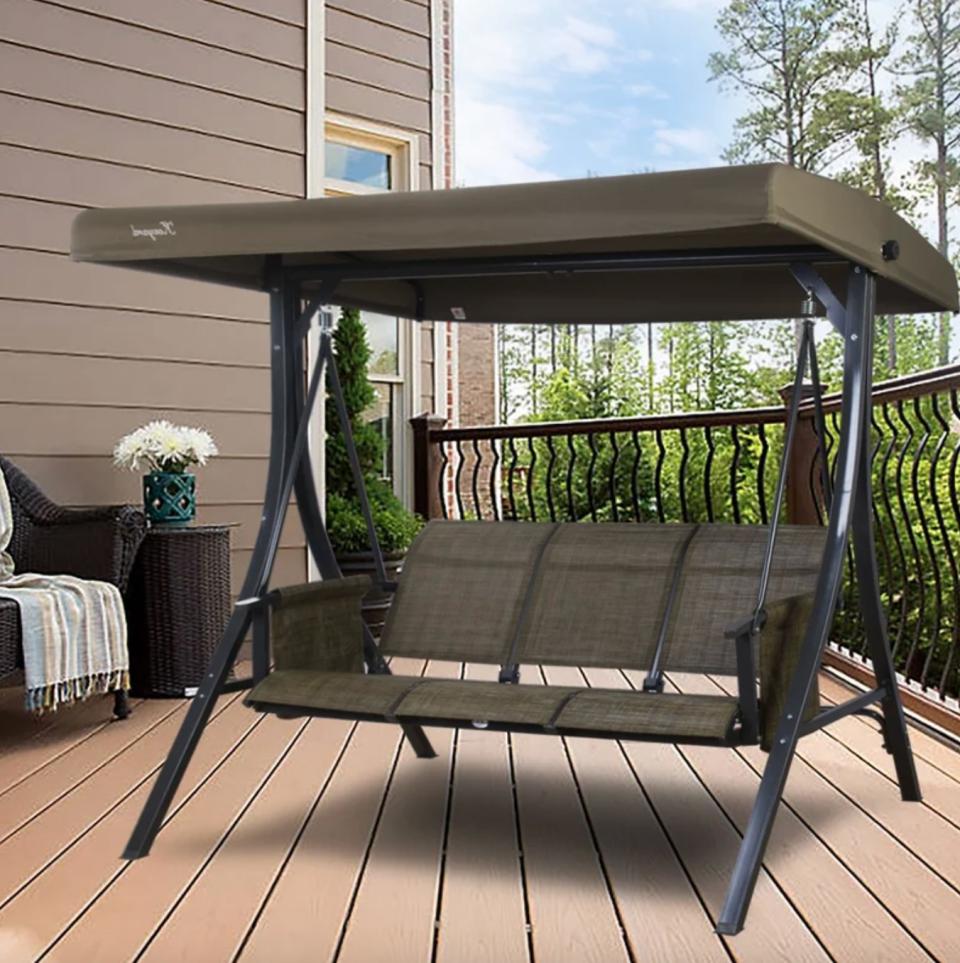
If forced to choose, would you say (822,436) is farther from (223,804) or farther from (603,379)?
(603,379)

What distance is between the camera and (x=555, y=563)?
139 inches

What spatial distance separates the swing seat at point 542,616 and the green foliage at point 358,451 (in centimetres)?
235

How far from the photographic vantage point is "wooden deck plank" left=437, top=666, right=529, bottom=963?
232 cm

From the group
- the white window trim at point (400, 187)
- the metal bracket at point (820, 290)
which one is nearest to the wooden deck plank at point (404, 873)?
the metal bracket at point (820, 290)

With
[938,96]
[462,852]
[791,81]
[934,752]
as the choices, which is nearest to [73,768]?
[462,852]

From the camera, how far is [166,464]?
16.3ft

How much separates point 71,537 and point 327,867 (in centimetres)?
217

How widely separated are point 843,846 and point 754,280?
1556 millimetres

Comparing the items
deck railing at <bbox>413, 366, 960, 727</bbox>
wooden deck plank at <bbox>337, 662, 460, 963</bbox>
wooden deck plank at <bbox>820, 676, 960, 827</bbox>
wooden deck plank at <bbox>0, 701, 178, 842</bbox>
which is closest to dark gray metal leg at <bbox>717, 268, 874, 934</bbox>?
deck railing at <bbox>413, 366, 960, 727</bbox>

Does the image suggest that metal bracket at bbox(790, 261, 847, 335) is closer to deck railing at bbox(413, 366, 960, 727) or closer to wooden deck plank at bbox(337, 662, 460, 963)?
deck railing at bbox(413, 366, 960, 727)

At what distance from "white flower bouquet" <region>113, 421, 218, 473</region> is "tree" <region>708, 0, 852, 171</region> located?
1740cm

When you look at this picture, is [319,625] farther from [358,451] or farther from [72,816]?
[358,451]

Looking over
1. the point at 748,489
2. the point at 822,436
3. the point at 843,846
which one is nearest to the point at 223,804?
the point at 843,846

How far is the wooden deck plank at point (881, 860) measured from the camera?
7.87 feet
